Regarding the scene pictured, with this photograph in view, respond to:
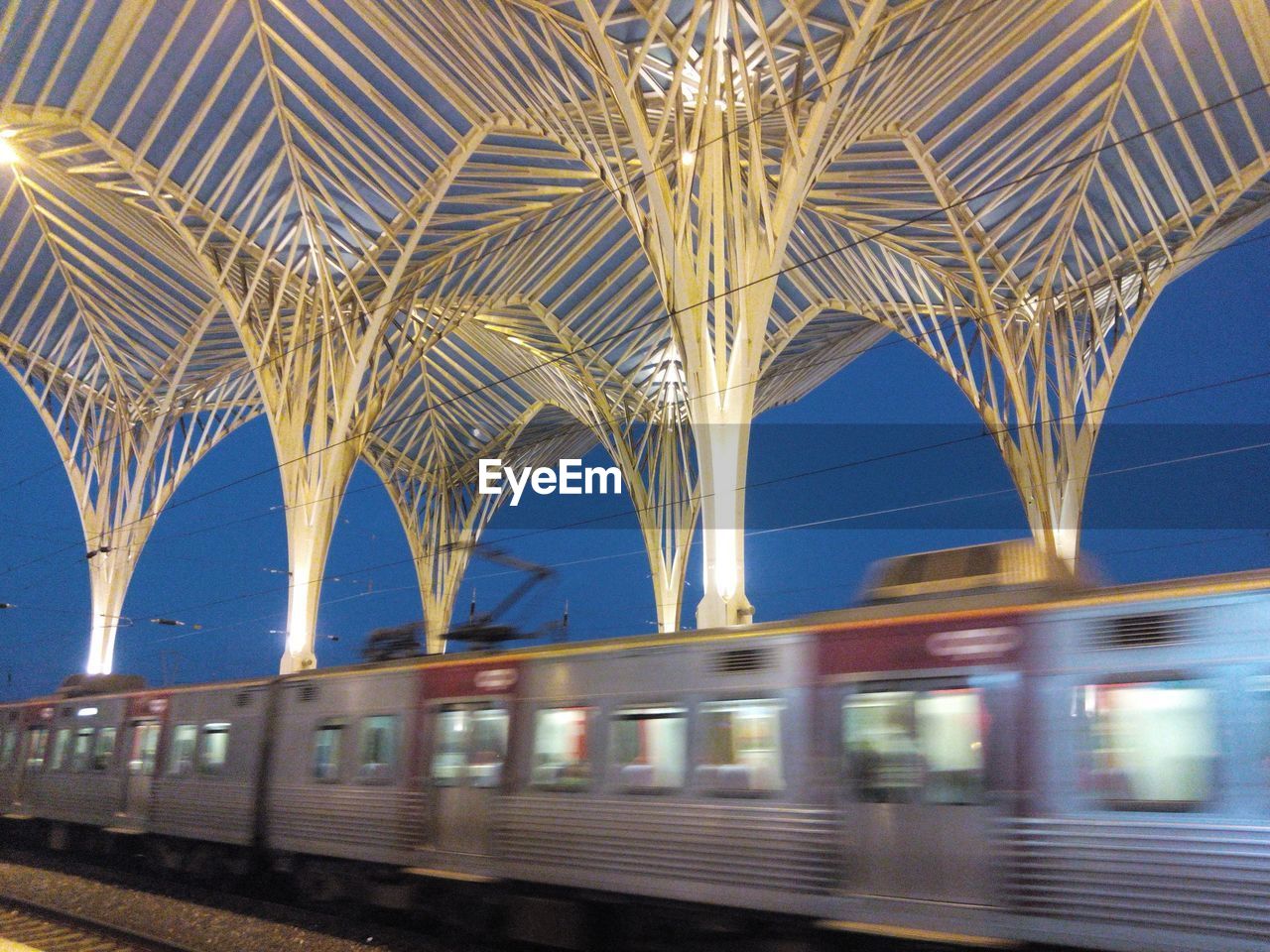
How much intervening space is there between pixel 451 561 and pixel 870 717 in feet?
150

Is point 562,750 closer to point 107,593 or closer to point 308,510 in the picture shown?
point 308,510

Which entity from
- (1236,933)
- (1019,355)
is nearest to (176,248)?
(1019,355)

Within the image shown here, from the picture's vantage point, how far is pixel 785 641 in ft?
28.3

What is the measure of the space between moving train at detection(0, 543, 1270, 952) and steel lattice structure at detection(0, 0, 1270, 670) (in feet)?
22.9

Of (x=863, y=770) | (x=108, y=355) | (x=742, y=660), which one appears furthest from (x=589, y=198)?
(x=863, y=770)

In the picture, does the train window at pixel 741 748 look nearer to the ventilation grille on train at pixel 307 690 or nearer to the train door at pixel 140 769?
the ventilation grille on train at pixel 307 690

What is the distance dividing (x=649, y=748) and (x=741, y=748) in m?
1.00

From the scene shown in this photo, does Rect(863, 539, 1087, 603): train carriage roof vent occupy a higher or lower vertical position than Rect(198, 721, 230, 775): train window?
higher

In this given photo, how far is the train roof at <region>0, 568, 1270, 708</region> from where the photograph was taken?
6766 mm

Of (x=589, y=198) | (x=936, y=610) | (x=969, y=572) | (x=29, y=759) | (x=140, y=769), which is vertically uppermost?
(x=589, y=198)

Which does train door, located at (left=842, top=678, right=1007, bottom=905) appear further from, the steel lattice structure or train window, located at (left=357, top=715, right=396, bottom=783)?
the steel lattice structure

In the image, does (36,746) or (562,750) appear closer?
(562,750)

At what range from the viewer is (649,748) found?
9.35m

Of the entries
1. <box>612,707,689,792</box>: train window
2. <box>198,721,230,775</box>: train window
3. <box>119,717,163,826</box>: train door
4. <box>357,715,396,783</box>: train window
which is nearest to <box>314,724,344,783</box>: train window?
<box>357,715,396,783</box>: train window
